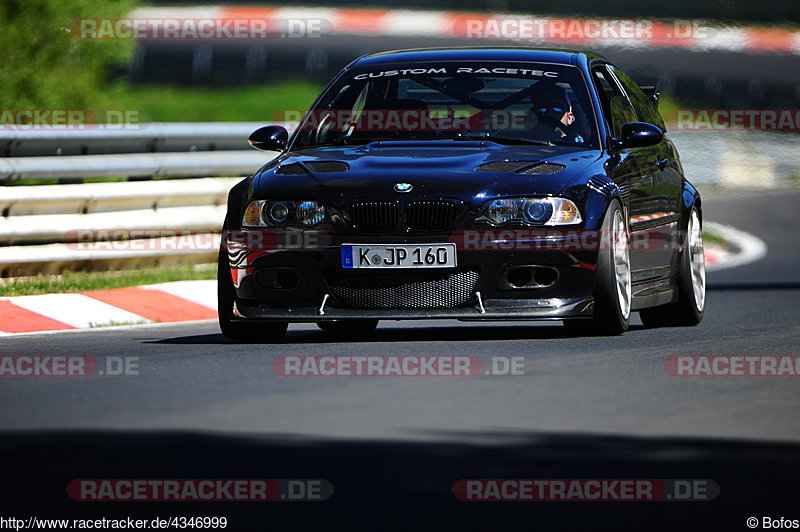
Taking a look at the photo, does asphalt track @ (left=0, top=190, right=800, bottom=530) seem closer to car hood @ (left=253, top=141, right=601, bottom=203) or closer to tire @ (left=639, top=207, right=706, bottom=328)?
car hood @ (left=253, top=141, right=601, bottom=203)

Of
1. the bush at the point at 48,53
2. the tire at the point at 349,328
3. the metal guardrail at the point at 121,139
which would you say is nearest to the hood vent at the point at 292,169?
the tire at the point at 349,328

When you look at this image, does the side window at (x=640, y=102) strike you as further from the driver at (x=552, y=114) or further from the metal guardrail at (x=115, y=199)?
the metal guardrail at (x=115, y=199)

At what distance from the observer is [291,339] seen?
10.1 m

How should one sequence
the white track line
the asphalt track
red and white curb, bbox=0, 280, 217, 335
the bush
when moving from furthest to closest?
1. the bush
2. the white track line
3. red and white curb, bbox=0, 280, 217, 335
4. the asphalt track

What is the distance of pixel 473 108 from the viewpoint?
10.2 m

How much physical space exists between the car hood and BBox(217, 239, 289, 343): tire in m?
0.46

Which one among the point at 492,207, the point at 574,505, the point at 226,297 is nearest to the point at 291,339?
the point at 226,297

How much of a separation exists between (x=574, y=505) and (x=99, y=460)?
156 cm

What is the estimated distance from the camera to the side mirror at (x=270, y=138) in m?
10.5

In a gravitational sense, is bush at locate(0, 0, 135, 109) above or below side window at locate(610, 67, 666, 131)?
below

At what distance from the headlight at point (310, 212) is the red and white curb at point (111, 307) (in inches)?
92.2

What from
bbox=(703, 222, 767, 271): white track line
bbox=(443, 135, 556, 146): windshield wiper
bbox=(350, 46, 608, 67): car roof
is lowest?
bbox=(703, 222, 767, 271): white track line

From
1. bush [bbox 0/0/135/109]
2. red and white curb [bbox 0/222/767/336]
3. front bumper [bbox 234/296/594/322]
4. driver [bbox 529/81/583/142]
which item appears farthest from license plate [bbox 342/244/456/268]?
bush [bbox 0/0/135/109]

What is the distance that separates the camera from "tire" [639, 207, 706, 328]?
35.7ft
